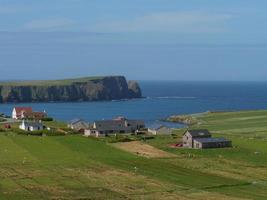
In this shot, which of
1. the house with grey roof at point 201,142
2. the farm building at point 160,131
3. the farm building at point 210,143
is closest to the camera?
the farm building at point 210,143

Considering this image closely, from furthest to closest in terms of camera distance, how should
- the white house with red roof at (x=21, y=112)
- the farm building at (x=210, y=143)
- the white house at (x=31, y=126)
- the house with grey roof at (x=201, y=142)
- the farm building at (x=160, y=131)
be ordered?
1. the white house with red roof at (x=21, y=112)
2. the farm building at (x=160, y=131)
3. the white house at (x=31, y=126)
4. the house with grey roof at (x=201, y=142)
5. the farm building at (x=210, y=143)

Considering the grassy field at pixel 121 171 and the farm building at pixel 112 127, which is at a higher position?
the farm building at pixel 112 127

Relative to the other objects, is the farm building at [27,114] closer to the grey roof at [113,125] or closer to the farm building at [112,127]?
the farm building at [112,127]

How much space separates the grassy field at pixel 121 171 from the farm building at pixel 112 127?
358 inches

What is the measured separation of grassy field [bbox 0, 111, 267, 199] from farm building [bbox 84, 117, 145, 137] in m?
9.10

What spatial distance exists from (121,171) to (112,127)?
4022 centimetres

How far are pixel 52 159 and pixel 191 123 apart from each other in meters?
68.7

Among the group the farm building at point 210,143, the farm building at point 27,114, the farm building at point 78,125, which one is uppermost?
the farm building at point 27,114

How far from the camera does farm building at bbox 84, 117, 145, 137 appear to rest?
3543 inches

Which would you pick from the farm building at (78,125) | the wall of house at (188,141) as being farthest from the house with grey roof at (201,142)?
the farm building at (78,125)

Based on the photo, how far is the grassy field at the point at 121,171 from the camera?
42375 millimetres

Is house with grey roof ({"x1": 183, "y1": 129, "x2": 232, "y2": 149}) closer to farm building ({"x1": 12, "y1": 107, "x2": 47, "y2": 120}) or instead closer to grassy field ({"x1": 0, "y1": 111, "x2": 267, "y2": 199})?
grassy field ({"x1": 0, "y1": 111, "x2": 267, "y2": 199})

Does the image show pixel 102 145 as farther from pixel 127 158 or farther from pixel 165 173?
pixel 165 173

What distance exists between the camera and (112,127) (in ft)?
304
